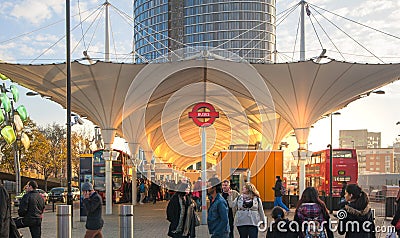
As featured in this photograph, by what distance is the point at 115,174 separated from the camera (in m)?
35.5

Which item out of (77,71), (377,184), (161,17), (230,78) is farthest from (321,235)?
(161,17)

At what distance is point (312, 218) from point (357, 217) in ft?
2.34


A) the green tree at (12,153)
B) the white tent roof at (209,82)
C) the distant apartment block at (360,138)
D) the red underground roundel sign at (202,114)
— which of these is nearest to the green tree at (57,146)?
the green tree at (12,153)

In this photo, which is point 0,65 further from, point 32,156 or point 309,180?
point 32,156

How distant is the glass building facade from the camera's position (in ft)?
392

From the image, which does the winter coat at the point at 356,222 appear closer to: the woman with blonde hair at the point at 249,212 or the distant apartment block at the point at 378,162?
the woman with blonde hair at the point at 249,212

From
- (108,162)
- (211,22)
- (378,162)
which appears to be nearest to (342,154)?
(108,162)

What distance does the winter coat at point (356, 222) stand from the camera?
Answer: 7492mm

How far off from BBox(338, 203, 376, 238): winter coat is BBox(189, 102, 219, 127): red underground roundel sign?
11.2 m

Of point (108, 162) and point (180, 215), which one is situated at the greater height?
point (108, 162)

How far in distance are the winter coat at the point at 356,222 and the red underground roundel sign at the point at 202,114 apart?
11.2m

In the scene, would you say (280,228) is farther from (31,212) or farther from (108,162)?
(108,162)

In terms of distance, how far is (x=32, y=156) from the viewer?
51406 mm

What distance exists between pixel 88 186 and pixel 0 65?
16.7 m
